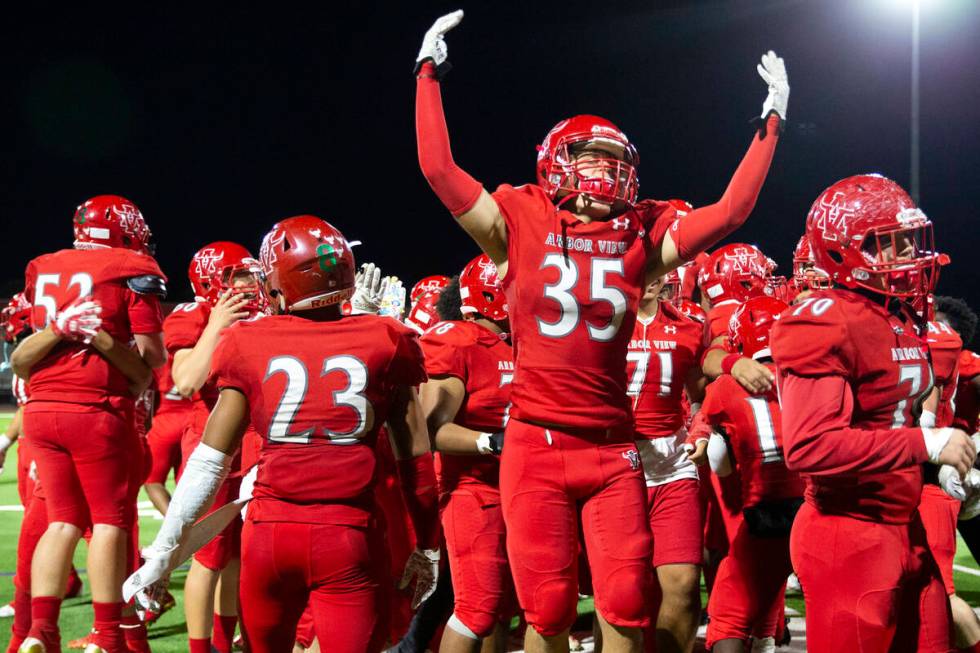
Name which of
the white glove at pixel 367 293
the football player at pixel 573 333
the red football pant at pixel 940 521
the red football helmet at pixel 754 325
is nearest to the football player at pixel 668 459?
the red football helmet at pixel 754 325

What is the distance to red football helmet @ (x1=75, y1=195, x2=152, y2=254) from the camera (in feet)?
15.8

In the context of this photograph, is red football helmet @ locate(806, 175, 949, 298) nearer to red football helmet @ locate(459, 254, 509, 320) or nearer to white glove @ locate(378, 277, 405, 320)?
Answer: red football helmet @ locate(459, 254, 509, 320)

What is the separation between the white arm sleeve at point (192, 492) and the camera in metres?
3.00

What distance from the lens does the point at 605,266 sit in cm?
323

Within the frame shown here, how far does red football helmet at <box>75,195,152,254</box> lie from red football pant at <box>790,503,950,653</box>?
3.51 m

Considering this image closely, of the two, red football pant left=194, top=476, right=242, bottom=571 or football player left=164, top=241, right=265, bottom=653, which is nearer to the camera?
football player left=164, top=241, right=265, bottom=653

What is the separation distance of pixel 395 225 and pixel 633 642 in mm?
24149

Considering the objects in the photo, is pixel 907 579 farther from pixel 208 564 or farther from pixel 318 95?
pixel 318 95

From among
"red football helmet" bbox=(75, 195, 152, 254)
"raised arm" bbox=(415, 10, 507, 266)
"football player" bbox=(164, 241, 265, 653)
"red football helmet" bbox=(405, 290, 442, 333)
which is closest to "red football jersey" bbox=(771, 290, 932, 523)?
"raised arm" bbox=(415, 10, 507, 266)

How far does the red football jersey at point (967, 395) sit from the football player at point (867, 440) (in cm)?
250

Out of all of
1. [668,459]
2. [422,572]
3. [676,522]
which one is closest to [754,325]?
[668,459]

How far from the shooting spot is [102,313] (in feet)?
15.0

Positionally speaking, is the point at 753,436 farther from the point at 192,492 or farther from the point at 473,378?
the point at 192,492

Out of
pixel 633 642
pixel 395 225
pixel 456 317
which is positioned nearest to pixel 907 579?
pixel 633 642
